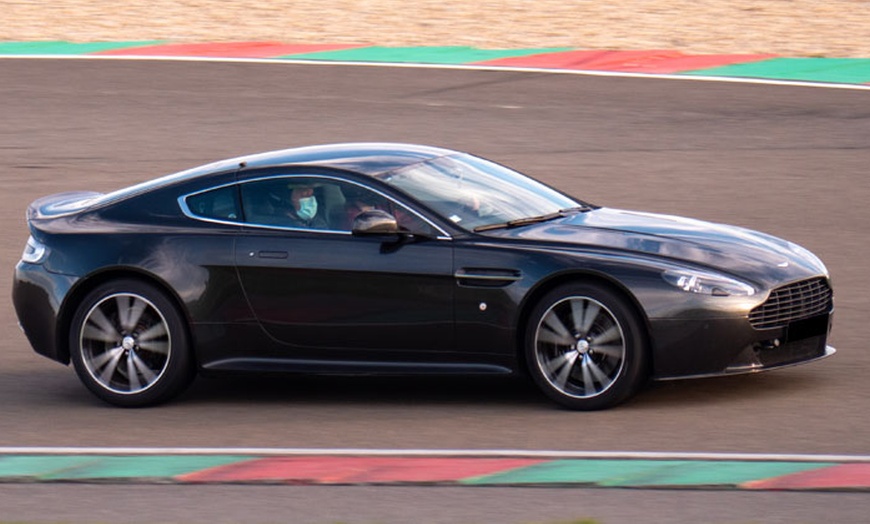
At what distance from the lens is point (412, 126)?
17.2 meters

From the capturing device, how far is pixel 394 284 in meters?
8.94

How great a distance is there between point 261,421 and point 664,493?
254 centimetres

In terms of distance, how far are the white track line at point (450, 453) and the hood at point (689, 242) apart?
1235mm

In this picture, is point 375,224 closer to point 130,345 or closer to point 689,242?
point 130,345

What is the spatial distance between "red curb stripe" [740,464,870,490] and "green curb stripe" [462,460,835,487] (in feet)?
0.22

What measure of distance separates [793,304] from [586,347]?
1.11m

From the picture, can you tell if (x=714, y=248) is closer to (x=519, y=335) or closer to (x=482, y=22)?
(x=519, y=335)

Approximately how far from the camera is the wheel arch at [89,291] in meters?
9.29

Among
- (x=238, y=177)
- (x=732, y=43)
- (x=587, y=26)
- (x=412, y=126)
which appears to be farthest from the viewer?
(x=587, y=26)

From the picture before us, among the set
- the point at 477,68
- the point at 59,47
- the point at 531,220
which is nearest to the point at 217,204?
the point at 531,220

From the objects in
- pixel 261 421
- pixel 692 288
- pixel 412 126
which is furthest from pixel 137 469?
pixel 412 126

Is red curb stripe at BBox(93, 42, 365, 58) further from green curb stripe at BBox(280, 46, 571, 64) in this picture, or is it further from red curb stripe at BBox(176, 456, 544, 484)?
red curb stripe at BBox(176, 456, 544, 484)

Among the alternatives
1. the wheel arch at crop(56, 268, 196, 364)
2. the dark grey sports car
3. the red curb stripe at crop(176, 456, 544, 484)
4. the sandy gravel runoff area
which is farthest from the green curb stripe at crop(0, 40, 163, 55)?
the red curb stripe at crop(176, 456, 544, 484)

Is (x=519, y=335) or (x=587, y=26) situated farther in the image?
(x=587, y=26)
